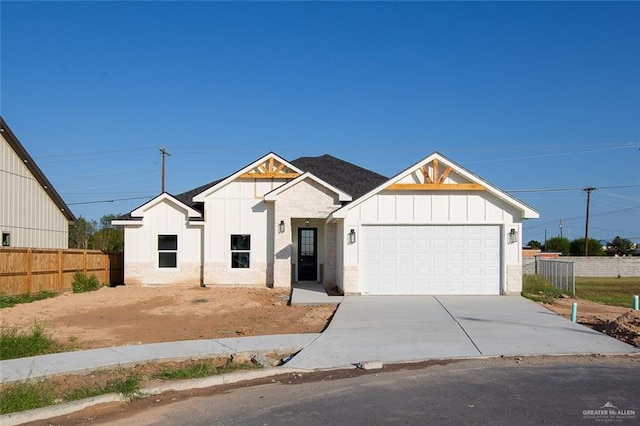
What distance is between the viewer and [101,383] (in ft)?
29.6

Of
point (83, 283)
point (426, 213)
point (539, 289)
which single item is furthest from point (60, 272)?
point (539, 289)

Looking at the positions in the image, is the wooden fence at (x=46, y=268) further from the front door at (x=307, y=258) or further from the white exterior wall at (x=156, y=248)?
the front door at (x=307, y=258)

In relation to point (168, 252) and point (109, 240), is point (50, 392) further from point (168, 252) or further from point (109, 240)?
point (109, 240)

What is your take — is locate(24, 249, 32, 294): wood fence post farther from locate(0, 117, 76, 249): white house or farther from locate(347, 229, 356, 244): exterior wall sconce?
locate(347, 229, 356, 244): exterior wall sconce

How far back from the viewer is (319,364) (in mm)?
10133

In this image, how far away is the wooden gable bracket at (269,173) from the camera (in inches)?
943

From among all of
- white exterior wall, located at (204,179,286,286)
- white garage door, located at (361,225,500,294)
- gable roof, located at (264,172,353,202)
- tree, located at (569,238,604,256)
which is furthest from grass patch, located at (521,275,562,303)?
tree, located at (569,238,604,256)

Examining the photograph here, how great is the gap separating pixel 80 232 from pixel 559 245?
67.6m

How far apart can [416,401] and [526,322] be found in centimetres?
742

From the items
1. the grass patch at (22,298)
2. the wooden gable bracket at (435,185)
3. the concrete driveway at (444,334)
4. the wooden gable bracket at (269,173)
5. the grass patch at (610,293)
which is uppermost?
the wooden gable bracket at (269,173)

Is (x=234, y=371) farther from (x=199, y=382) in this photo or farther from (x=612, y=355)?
(x=612, y=355)

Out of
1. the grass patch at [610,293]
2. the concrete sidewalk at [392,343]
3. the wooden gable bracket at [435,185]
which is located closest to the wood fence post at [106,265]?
the wooden gable bracket at [435,185]

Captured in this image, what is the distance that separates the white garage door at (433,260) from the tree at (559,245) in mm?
72273

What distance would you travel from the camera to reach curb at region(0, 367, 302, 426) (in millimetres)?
7234
